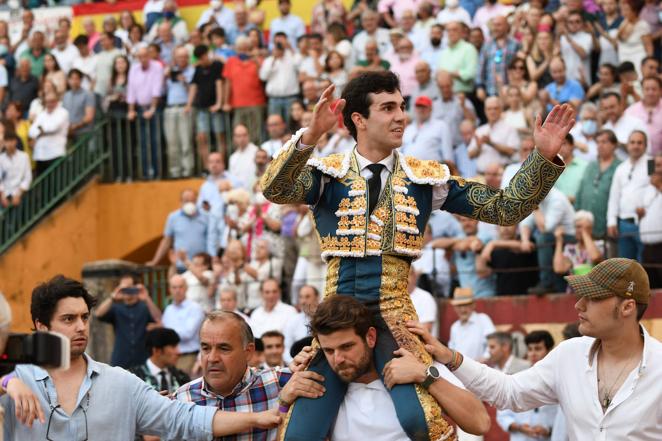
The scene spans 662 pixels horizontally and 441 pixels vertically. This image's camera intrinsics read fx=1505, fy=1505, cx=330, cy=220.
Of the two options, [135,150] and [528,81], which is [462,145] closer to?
[528,81]

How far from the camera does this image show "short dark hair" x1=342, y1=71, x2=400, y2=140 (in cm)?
652

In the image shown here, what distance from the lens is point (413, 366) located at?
6.11 meters

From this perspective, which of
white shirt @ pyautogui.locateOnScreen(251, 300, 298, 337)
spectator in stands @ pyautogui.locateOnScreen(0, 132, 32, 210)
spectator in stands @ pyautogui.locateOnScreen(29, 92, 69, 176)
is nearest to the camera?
white shirt @ pyautogui.locateOnScreen(251, 300, 298, 337)

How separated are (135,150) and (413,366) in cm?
1344

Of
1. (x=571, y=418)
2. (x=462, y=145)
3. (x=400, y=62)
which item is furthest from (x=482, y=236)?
(x=571, y=418)

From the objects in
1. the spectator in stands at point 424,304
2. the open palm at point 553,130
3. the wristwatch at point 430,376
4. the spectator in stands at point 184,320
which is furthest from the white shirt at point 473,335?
the wristwatch at point 430,376

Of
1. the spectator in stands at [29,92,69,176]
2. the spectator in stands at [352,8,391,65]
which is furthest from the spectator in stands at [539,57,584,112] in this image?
the spectator in stands at [29,92,69,176]

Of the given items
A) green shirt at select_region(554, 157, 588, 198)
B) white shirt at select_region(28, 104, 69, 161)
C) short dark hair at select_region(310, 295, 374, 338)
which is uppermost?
white shirt at select_region(28, 104, 69, 161)

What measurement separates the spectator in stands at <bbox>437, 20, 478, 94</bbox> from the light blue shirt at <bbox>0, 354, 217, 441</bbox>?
9745mm

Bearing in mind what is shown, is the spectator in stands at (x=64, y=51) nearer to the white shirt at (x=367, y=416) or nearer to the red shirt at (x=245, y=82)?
the red shirt at (x=245, y=82)

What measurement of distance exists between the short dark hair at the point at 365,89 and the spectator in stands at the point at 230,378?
1080mm

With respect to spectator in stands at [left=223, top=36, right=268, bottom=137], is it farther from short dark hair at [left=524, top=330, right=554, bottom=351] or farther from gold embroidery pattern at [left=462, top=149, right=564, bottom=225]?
gold embroidery pattern at [left=462, top=149, right=564, bottom=225]

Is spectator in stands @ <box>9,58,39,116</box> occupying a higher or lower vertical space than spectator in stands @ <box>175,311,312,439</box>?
higher

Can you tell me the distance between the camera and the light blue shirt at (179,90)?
18141 millimetres
